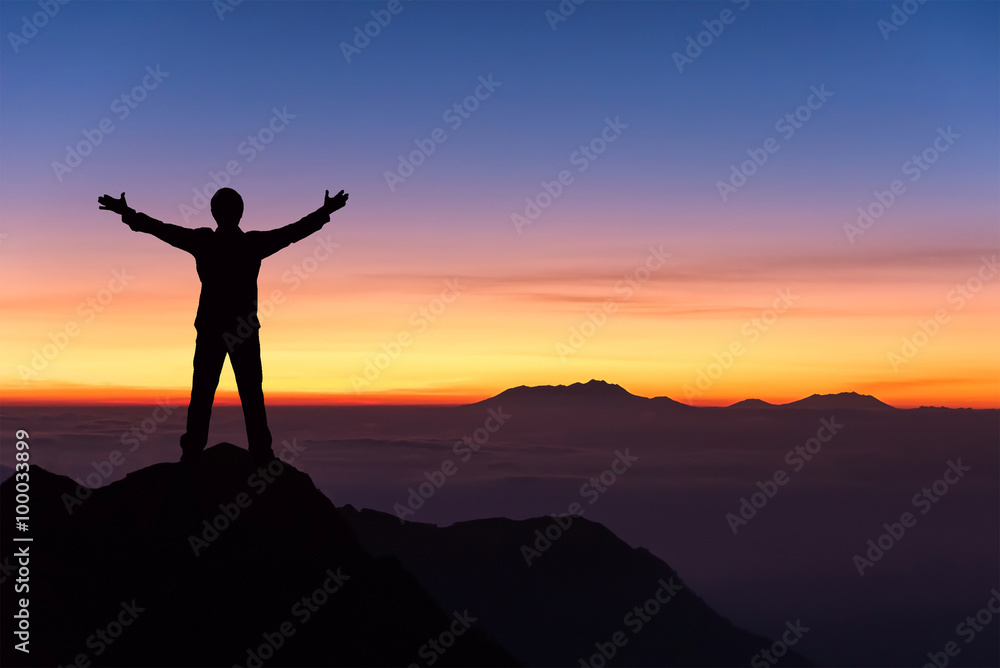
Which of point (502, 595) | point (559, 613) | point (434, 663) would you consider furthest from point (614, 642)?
point (434, 663)

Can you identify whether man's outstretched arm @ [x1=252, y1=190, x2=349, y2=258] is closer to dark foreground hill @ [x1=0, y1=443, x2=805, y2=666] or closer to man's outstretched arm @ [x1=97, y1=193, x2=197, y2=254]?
man's outstretched arm @ [x1=97, y1=193, x2=197, y2=254]

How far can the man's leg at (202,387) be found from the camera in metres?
12.0

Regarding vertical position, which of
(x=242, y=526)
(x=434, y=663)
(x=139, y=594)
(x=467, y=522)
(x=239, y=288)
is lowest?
(x=467, y=522)

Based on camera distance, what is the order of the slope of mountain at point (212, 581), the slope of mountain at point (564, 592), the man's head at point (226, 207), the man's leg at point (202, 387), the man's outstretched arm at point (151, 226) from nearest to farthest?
the slope of mountain at point (212, 581), the man's outstretched arm at point (151, 226), the man's head at point (226, 207), the man's leg at point (202, 387), the slope of mountain at point (564, 592)

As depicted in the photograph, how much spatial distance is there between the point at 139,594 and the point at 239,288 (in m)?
4.49

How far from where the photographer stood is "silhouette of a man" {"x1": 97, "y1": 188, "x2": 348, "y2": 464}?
39.0ft

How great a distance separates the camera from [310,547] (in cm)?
1251

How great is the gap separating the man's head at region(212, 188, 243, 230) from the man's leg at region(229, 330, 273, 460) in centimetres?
168

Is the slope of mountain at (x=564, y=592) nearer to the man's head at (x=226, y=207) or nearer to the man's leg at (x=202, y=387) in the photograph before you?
the man's leg at (x=202, y=387)

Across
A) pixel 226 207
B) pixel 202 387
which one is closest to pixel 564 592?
pixel 202 387

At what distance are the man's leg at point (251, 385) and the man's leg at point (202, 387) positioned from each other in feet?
0.80

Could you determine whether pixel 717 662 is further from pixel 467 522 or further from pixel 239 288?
pixel 239 288

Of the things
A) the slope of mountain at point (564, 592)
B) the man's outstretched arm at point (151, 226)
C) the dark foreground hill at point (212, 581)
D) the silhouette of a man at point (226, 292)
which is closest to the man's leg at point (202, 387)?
the silhouette of a man at point (226, 292)

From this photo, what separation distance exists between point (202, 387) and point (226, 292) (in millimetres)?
1475
